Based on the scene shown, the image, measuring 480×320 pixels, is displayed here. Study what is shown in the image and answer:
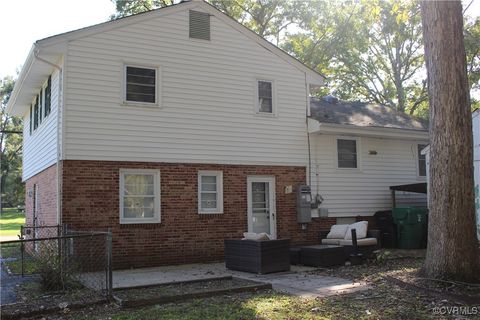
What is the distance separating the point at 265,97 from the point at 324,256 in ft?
17.4

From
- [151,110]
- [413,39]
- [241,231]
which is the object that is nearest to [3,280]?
[151,110]

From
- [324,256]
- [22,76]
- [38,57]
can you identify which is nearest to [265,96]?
[324,256]

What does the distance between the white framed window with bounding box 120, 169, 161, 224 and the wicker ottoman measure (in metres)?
3.85

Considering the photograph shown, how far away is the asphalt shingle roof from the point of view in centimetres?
1602

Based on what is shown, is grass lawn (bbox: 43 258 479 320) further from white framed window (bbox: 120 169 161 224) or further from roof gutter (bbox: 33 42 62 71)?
roof gutter (bbox: 33 42 62 71)

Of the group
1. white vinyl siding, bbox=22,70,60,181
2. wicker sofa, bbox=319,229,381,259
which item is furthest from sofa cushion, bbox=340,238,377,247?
white vinyl siding, bbox=22,70,60,181

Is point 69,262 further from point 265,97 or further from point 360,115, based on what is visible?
point 360,115

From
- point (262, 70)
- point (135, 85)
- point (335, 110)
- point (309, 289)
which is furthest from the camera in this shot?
point (335, 110)

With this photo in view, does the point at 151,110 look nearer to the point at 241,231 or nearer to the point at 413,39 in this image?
the point at 241,231

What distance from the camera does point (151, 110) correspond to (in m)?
12.6

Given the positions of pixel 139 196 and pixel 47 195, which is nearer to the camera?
pixel 139 196

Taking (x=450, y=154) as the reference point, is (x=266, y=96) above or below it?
above

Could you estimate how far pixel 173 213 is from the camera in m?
12.6

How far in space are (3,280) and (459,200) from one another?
914 cm
